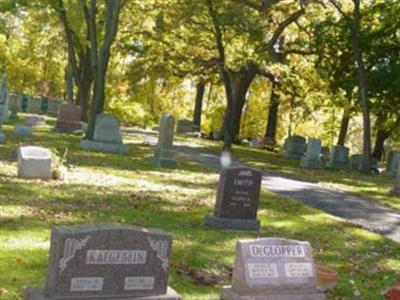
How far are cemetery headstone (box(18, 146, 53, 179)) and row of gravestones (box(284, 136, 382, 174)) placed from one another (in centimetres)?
1573

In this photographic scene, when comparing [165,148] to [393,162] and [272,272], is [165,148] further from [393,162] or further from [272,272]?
[393,162]

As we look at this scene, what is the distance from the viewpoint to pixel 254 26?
2723 cm

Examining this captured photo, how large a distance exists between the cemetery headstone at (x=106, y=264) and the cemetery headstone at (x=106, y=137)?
16.0 m

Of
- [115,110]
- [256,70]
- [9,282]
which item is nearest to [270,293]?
[9,282]

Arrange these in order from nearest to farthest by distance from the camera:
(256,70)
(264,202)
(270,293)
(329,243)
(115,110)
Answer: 1. (270,293)
2. (329,243)
3. (264,202)
4. (256,70)
5. (115,110)

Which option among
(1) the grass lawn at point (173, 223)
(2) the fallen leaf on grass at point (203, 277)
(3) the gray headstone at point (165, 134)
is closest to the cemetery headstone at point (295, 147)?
(3) the gray headstone at point (165, 134)

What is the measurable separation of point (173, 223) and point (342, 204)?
6713mm

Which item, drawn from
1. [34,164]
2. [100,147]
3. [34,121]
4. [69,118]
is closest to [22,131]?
[100,147]

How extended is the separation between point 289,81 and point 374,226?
2500 centimetres

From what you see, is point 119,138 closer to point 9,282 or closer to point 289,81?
point 9,282

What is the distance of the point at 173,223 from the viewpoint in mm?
10805

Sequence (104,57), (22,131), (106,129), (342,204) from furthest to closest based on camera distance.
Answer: (22,131)
(104,57)
(106,129)
(342,204)

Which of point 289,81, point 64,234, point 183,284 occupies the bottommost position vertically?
point 183,284

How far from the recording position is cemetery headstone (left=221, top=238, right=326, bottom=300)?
6258 mm
